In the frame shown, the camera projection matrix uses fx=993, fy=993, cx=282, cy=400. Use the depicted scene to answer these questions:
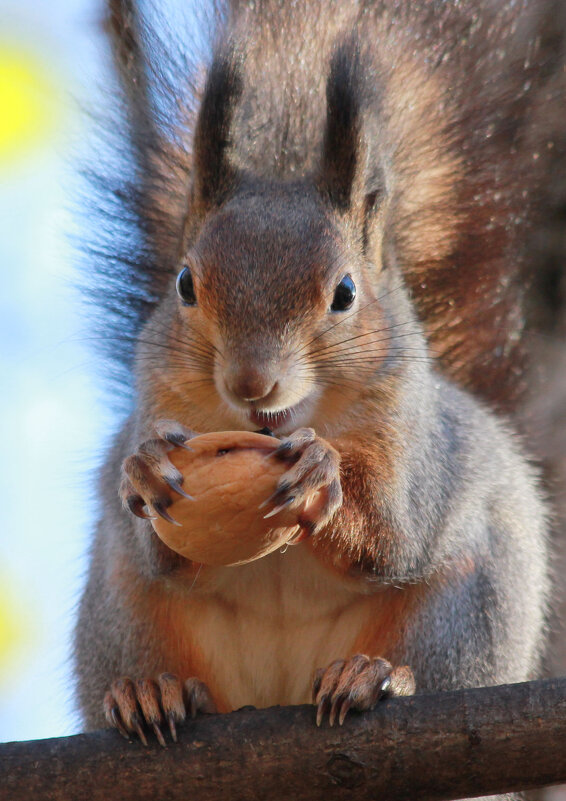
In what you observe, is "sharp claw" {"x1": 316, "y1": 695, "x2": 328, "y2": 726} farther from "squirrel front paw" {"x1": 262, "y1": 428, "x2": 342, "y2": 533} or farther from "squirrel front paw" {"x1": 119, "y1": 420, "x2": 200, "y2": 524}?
"squirrel front paw" {"x1": 119, "y1": 420, "x2": 200, "y2": 524}

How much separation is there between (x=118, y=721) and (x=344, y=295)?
3.02ft

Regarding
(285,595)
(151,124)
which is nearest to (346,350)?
(285,595)

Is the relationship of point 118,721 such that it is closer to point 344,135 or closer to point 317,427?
point 317,427

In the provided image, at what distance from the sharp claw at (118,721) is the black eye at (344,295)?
87cm

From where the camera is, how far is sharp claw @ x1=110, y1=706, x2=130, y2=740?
181cm

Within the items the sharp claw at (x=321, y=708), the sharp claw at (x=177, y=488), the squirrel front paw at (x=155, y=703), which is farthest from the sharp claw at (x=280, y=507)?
the squirrel front paw at (x=155, y=703)

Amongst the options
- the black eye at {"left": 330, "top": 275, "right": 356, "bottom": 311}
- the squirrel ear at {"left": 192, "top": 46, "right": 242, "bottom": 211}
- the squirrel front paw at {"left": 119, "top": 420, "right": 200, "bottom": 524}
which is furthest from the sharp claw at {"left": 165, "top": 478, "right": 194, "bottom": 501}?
the squirrel ear at {"left": 192, "top": 46, "right": 242, "bottom": 211}

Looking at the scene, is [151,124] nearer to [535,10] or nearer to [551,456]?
[535,10]

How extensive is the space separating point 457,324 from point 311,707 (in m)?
1.49

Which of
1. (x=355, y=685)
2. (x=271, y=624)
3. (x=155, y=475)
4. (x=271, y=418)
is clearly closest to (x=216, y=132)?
(x=271, y=418)

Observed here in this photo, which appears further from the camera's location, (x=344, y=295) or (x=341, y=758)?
(x=344, y=295)

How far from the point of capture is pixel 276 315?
1.82 metres

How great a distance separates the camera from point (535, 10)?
2.96 m

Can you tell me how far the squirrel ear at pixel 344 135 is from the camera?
79.9 inches
